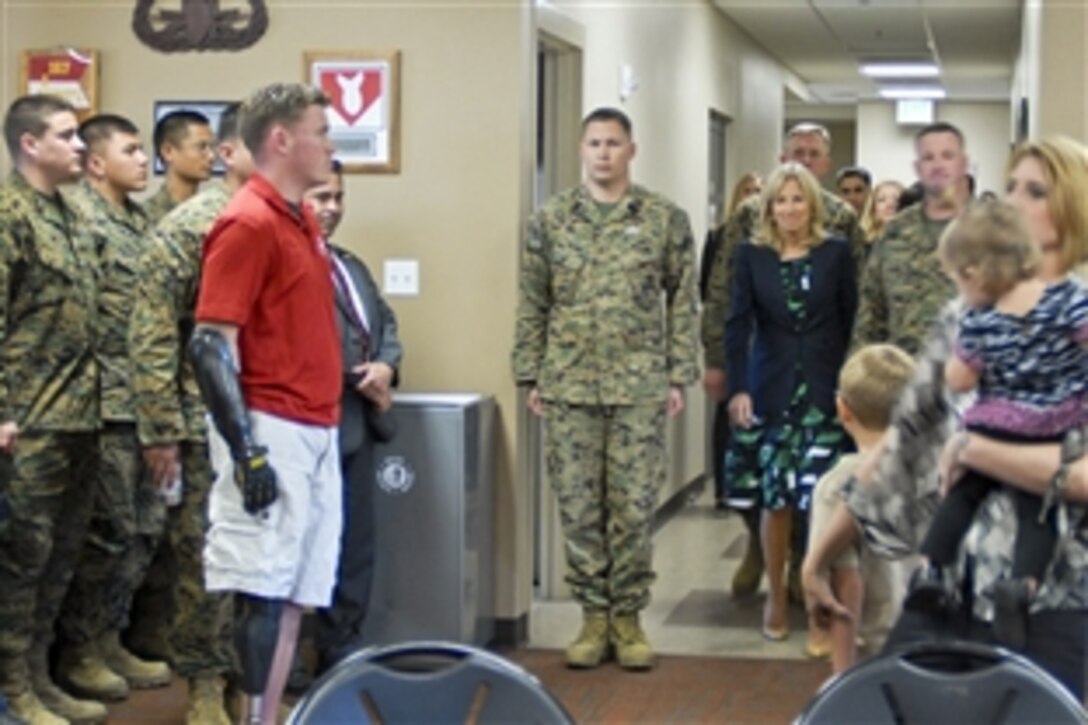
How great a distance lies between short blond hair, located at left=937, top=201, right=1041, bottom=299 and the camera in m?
2.61

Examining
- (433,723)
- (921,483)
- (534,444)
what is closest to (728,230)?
(534,444)

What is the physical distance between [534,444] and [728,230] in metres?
1.29

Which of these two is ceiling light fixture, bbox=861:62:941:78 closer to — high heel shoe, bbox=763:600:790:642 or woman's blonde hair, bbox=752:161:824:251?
woman's blonde hair, bbox=752:161:824:251

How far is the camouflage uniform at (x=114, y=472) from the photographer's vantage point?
5.04m

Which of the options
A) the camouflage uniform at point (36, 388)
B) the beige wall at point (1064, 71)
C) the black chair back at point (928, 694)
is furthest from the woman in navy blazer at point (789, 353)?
the black chair back at point (928, 694)

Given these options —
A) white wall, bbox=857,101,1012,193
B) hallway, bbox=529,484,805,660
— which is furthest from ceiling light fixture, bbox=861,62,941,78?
hallway, bbox=529,484,805,660

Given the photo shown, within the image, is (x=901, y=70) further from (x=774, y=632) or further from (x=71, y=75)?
(x=71, y=75)

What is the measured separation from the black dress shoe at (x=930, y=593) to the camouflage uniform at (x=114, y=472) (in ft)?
9.04

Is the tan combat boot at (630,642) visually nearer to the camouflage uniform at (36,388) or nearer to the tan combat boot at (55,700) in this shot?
the tan combat boot at (55,700)

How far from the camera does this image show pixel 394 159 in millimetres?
5883

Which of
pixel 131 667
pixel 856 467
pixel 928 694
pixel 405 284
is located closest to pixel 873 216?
pixel 405 284

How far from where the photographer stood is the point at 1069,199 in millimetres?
2723

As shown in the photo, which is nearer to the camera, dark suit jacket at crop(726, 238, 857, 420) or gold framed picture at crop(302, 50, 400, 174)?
gold framed picture at crop(302, 50, 400, 174)

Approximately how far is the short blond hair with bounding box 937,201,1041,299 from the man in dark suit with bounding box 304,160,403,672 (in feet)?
8.98
